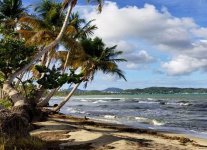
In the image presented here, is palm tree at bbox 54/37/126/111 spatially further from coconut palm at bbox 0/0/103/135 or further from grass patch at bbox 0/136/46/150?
grass patch at bbox 0/136/46/150

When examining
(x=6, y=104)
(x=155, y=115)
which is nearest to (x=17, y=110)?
(x=6, y=104)

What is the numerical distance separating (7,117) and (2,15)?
25392 millimetres

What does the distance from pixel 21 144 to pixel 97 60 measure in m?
24.8

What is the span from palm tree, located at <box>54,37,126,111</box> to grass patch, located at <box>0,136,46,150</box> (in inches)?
934

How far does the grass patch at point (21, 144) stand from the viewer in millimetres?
12125

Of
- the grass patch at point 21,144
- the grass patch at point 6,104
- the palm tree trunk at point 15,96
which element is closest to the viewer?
the grass patch at point 21,144

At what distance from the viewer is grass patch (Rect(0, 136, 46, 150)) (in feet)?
39.8

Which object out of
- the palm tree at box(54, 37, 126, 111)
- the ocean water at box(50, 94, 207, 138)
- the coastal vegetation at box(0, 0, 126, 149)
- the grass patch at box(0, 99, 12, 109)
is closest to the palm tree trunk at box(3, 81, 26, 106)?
the coastal vegetation at box(0, 0, 126, 149)

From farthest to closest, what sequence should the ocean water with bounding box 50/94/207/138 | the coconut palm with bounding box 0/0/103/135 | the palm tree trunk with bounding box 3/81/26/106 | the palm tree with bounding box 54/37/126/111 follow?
the palm tree with bounding box 54/37/126/111 → the ocean water with bounding box 50/94/207/138 → the palm tree trunk with bounding box 3/81/26/106 → the coconut palm with bounding box 0/0/103/135

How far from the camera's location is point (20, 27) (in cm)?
3606

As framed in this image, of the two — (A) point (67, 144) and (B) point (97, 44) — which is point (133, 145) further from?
(B) point (97, 44)

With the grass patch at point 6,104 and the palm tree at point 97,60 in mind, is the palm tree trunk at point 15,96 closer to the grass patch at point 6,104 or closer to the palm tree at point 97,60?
the grass patch at point 6,104

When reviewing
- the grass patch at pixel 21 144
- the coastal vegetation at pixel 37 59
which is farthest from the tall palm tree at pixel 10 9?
the grass patch at pixel 21 144

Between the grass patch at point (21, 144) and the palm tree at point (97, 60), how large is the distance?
77.9ft
